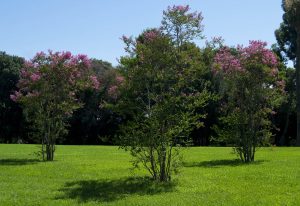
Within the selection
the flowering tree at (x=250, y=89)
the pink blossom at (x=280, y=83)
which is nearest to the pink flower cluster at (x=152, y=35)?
the flowering tree at (x=250, y=89)

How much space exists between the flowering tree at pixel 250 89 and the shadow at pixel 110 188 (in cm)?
877

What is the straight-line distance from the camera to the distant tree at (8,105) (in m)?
64.2

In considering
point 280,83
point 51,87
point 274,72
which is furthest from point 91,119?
point 274,72

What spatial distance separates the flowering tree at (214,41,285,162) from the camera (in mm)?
21781

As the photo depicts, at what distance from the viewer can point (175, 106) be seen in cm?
1434

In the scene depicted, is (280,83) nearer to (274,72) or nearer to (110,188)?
(274,72)

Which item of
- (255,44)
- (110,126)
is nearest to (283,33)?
(110,126)

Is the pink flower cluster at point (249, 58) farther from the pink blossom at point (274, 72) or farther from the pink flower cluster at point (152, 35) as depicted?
the pink flower cluster at point (152, 35)

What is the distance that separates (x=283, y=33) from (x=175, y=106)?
156 ft

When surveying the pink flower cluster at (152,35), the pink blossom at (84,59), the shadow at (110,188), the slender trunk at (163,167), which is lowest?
the shadow at (110,188)

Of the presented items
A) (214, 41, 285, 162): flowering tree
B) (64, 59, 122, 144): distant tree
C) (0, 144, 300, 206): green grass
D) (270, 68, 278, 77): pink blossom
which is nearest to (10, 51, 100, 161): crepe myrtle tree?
(0, 144, 300, 206): green grass

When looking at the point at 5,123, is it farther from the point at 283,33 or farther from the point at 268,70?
the point at 268,70

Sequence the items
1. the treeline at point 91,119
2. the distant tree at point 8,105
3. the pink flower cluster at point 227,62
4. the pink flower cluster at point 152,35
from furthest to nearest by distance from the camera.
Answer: the distant tree at point 8,105, the treeline at point 91,119, the pink flower cluster at point 227,62, the pink flower cluster at point 152,35

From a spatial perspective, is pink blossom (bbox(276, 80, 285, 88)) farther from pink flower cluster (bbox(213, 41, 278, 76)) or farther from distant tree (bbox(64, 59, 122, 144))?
distant tree (bbox(64, 59, 122, 144))
